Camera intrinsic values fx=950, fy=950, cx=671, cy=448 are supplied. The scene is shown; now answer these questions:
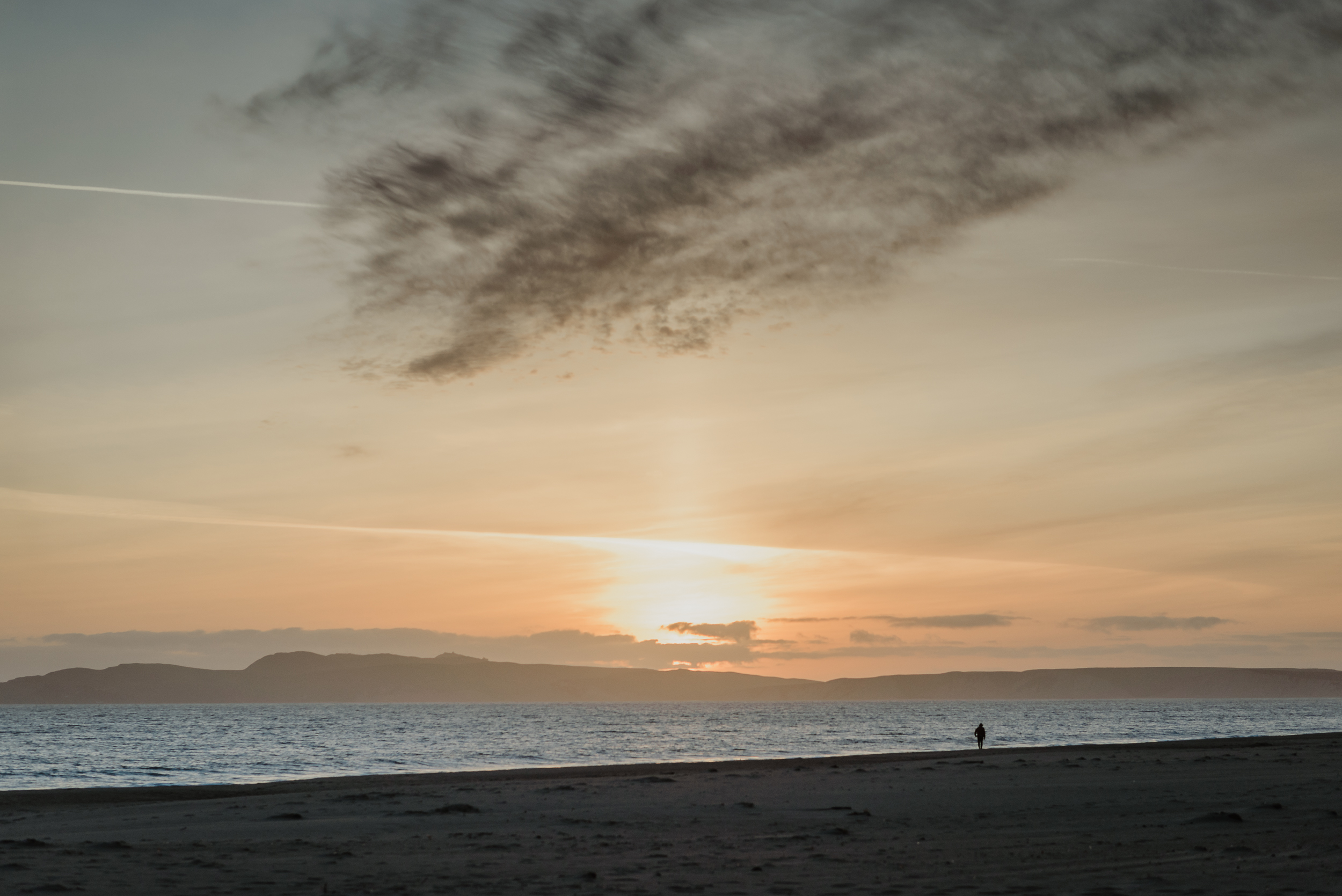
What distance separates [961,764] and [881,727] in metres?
83.4

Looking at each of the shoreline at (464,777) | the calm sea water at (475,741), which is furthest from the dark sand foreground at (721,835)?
the calm sea water at (475,741)

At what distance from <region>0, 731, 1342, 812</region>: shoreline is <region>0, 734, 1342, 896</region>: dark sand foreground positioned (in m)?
0.41

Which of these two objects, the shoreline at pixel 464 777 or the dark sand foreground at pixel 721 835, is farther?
the shoreline at pixel 464 777

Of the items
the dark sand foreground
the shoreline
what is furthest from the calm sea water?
the dark sand foreground

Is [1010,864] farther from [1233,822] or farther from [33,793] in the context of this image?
[33,793]

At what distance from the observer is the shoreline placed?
→ 34.0m

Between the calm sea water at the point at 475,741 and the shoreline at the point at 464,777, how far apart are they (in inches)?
373

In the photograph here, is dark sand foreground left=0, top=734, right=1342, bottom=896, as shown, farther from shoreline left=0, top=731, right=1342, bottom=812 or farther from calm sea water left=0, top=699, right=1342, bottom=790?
calm sea water left=0, top=699, right=1342, bottom=790

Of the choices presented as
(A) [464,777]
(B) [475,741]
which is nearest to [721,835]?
(A) [464,777]

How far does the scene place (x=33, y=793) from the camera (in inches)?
1385

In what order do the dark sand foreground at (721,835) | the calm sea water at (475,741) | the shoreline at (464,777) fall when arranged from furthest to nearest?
the calm sea water at (475,741) → the shoreline at (464,777) → the dark sand foreground at (721,835)

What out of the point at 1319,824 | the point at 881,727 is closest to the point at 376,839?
the point at 1319,824

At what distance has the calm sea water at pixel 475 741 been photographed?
5881 centimetres

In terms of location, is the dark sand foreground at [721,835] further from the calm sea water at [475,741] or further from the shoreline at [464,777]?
the calm sea water at [475,741]
